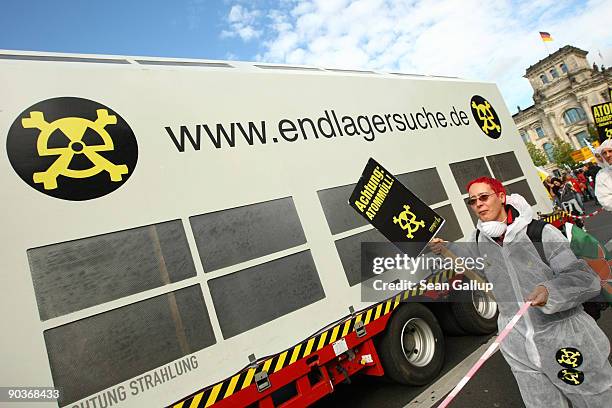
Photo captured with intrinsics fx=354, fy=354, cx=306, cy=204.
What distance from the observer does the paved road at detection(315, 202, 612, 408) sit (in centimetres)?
329

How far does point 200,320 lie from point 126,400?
2.26 ft

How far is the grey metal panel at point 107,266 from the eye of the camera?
242cm

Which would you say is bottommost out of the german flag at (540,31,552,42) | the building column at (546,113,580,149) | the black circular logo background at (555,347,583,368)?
the black circular logo background at (555,347,583,368)

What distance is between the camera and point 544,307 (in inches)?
76.0

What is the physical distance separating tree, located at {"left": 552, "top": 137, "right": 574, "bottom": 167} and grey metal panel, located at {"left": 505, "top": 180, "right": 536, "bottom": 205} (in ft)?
194

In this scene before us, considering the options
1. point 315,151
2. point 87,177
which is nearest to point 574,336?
point 315,151

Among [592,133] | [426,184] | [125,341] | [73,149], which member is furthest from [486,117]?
[592,133]

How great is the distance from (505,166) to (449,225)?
2.21 metres

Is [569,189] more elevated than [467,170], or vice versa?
[467,170]

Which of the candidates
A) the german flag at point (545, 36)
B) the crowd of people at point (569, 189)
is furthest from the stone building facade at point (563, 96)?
the crowd of people at point (569, 189)

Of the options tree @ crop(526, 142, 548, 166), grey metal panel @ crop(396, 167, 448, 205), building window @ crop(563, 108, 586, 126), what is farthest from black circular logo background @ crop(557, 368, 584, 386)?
building window @ crop(563, 108, 586, 126)

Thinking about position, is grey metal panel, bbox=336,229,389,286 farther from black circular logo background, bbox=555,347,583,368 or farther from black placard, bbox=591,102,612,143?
black placard, bbox=591,102,612,143

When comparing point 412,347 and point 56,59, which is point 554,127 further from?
point 56,59

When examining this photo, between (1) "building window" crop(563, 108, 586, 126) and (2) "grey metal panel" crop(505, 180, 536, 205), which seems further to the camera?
(1) "building window" crop(563, 108, 586, 126)
